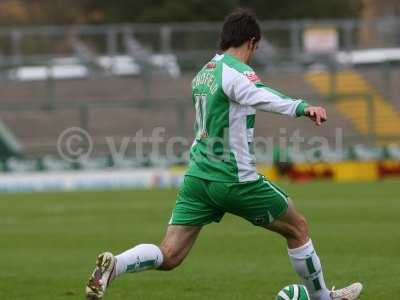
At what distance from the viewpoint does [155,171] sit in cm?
2936

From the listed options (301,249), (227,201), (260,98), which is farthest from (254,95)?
(301,249)

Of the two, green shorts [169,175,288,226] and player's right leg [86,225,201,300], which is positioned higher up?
green shorts [169,175,288,226]

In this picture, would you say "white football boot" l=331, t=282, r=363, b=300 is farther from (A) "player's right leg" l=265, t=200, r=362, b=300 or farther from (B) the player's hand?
(B) the player's hand

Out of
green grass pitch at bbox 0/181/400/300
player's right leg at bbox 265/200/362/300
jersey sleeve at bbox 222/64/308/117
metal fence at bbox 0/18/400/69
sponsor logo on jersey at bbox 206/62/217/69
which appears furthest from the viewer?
metal fence at bbox 0/18/400/69

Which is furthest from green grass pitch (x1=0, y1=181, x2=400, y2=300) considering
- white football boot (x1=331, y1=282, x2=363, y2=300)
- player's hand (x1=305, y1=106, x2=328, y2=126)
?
player's hand (x1=305, y1=106, x2=328, y2=126)

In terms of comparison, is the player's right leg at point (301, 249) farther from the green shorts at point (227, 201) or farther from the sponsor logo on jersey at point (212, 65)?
the sponsor logo on jersey at point (212, 65)

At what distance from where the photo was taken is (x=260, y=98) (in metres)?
7.87

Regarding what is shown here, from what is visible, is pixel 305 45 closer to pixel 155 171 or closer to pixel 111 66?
pixel 111 66

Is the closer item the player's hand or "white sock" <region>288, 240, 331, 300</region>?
the player's hand

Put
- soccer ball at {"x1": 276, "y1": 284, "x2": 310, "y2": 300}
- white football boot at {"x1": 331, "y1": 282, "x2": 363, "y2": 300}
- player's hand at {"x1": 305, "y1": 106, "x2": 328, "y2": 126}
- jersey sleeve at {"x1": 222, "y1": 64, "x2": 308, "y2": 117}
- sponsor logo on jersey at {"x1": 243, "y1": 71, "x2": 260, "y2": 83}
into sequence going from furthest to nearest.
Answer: white football boot at {"x1": 331, "y1": 282, "x2": 363, "y2": 300} → soccer ball at {"x1": 276, "y1": 284, "x2": 310, "y2": 300} → sponsor logo on jersey at {"x1": 243, "y1": 71, "x2": 260, "y2": 83} → jersey sleeve at {"x1": 222, "y1": 64, "x2": 308, "y2": 117} → player's hand at {"x1": 305, "y1": 106, "x2": 328, "y2": 126}

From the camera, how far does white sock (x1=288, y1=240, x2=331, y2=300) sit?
850 cm

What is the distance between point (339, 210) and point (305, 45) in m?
18.3

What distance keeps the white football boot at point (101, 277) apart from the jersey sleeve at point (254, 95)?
1.43 m

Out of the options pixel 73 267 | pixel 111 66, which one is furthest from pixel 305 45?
pixel 73 267
